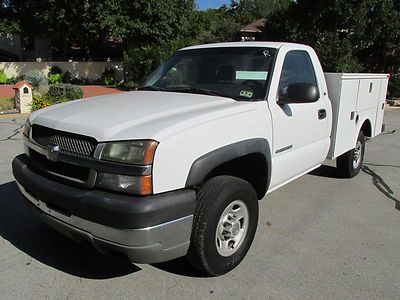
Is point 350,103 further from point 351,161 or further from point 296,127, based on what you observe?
point 296,127

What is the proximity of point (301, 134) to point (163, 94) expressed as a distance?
1416 mm

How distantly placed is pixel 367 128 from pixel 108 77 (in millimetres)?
22915

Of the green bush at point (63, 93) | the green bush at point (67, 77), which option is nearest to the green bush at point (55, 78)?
the green bush at point (67, 77)

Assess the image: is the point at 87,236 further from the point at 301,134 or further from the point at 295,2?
the point at 295,2

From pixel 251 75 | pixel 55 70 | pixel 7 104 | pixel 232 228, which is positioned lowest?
pixel 7 104

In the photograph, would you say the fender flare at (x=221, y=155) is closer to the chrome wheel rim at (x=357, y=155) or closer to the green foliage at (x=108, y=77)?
the chrome wheel rim at (x=357, y=155)

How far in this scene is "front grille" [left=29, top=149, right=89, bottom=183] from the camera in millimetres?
A: 2941

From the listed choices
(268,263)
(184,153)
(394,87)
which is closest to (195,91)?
(184,153)

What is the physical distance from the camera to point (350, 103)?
17.5 ft

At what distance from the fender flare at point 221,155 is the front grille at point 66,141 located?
0.70m

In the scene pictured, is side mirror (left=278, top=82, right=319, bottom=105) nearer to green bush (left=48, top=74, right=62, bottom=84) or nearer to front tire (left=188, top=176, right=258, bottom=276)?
front tire (left=188, top=176, right=258, bottom=276)

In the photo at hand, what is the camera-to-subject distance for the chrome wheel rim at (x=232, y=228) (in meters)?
3.31

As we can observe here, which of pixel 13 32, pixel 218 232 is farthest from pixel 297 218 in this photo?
pixel 13 32

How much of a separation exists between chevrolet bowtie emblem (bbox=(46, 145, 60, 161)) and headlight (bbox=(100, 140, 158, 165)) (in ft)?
1.52
